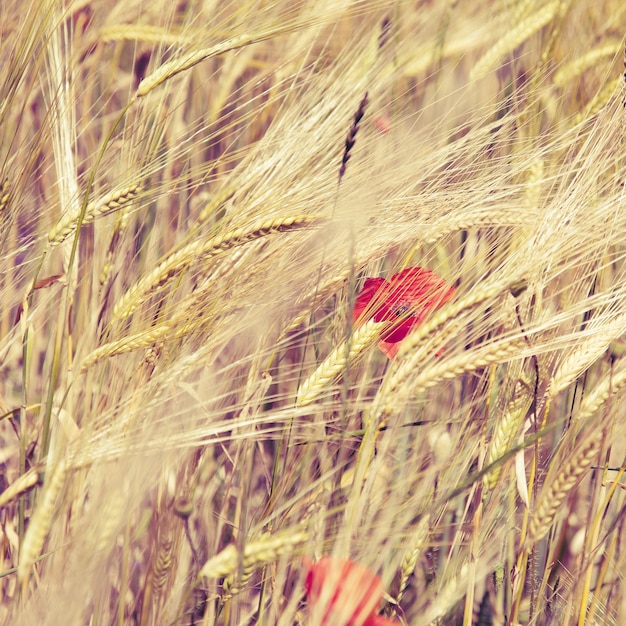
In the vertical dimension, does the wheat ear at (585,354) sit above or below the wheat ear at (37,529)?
below

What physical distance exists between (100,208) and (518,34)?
2.03ft

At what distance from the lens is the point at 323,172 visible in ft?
2.50

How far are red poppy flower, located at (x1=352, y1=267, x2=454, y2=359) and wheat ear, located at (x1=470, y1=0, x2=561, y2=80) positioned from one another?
1.25 ft

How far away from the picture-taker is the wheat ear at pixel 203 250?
70cm

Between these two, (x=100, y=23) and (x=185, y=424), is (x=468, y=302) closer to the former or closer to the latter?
(x=185, y=424)

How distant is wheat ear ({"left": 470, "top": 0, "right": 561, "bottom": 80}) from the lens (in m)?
0.97

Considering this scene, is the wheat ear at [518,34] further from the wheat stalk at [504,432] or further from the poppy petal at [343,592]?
the poppy petal at [343,592]

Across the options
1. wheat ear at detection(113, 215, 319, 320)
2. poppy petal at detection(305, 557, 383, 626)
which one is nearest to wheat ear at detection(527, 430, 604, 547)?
poppy petal at detection(305, 557, 383, 626)

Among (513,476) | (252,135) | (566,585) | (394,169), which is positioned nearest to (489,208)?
(394,169)

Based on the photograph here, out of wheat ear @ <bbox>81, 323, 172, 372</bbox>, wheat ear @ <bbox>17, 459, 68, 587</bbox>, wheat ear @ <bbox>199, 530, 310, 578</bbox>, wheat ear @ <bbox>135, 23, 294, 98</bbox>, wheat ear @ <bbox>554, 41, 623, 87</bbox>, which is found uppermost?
wheat ear @ <bbox>135, 23, 294, 98</bbox>

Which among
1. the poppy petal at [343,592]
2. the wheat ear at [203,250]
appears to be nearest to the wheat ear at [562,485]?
the poppy petal at [343,592]

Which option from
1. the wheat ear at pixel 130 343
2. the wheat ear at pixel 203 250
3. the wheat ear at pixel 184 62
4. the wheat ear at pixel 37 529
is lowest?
the wheat ear at pixel 37 529

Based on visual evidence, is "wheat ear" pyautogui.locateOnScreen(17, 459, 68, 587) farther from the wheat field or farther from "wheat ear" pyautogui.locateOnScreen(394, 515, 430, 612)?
"wheat ear" pyautogui.locateOnScreen(394, 515, 430, 612)

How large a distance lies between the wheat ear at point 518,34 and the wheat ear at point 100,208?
509 mm
